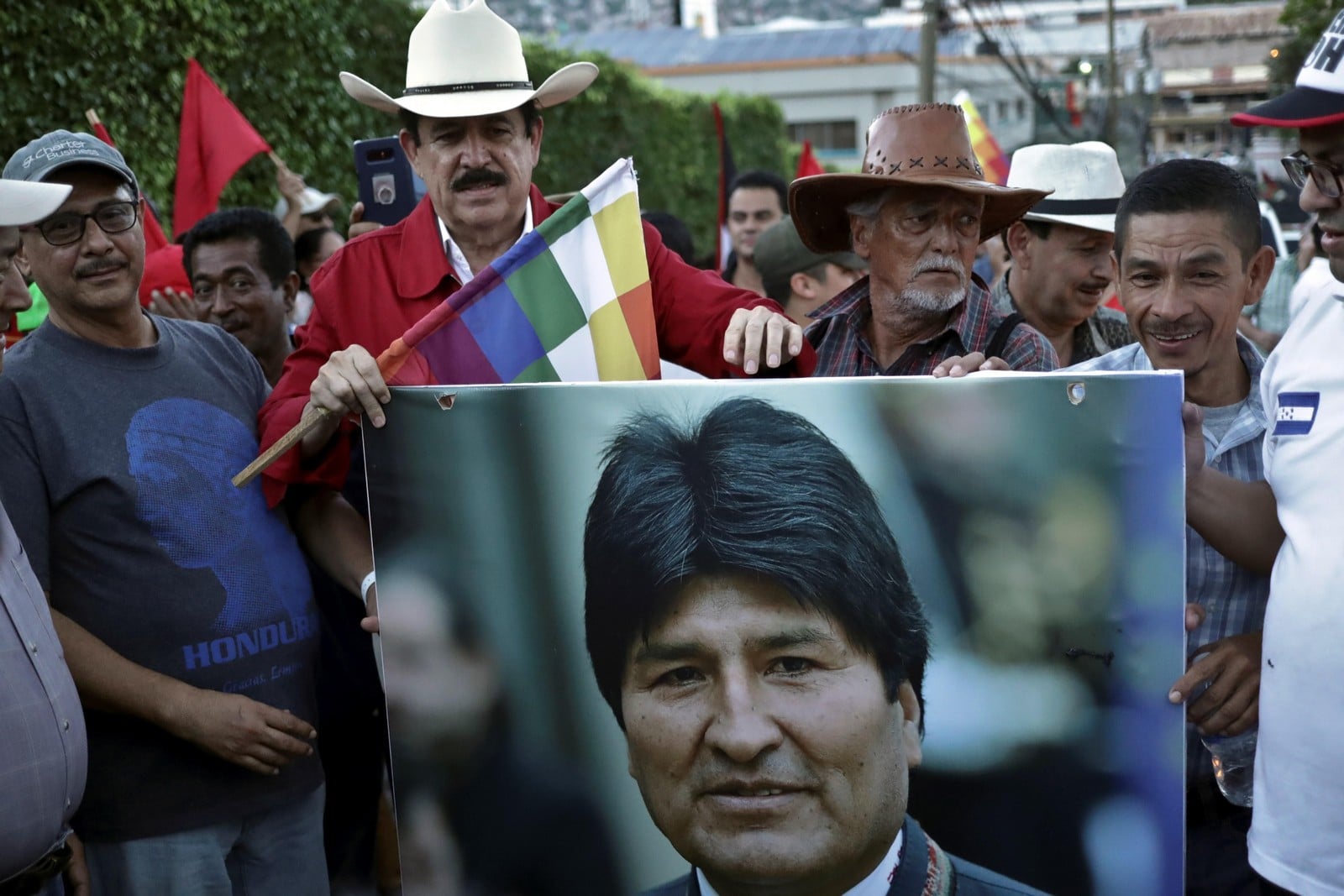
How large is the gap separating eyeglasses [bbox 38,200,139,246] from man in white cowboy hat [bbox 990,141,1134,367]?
2578 mm

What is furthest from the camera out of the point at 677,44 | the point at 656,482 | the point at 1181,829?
the point at 677,44

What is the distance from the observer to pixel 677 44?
55.1 m

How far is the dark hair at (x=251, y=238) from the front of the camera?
440cm

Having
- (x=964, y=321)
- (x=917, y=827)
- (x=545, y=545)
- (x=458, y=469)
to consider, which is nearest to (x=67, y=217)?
(x=458, y=469)

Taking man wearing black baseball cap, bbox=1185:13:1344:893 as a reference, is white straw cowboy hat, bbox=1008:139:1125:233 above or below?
above

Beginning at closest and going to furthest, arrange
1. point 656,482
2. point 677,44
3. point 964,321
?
point 656,482 < point 964,321 < point 677,44

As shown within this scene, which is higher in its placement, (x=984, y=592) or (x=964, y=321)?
(x=964, y=321)

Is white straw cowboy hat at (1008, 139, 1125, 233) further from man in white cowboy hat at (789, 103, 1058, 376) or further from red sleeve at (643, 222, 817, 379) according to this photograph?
red sleeve at (643, 222, 817, 379)

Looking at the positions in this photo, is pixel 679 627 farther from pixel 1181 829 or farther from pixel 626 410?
pixel 1181 829

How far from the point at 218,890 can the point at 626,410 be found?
4.94 feet

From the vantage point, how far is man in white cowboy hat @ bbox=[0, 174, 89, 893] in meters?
2.45

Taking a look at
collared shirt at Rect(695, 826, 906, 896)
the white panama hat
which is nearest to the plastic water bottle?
collared shirt at Rect(695, 826, 906, 896)

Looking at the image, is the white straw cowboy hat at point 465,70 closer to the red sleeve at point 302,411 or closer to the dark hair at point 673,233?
the red sleeve at point 302,411

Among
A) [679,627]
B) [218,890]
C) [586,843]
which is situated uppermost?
[679,627]
